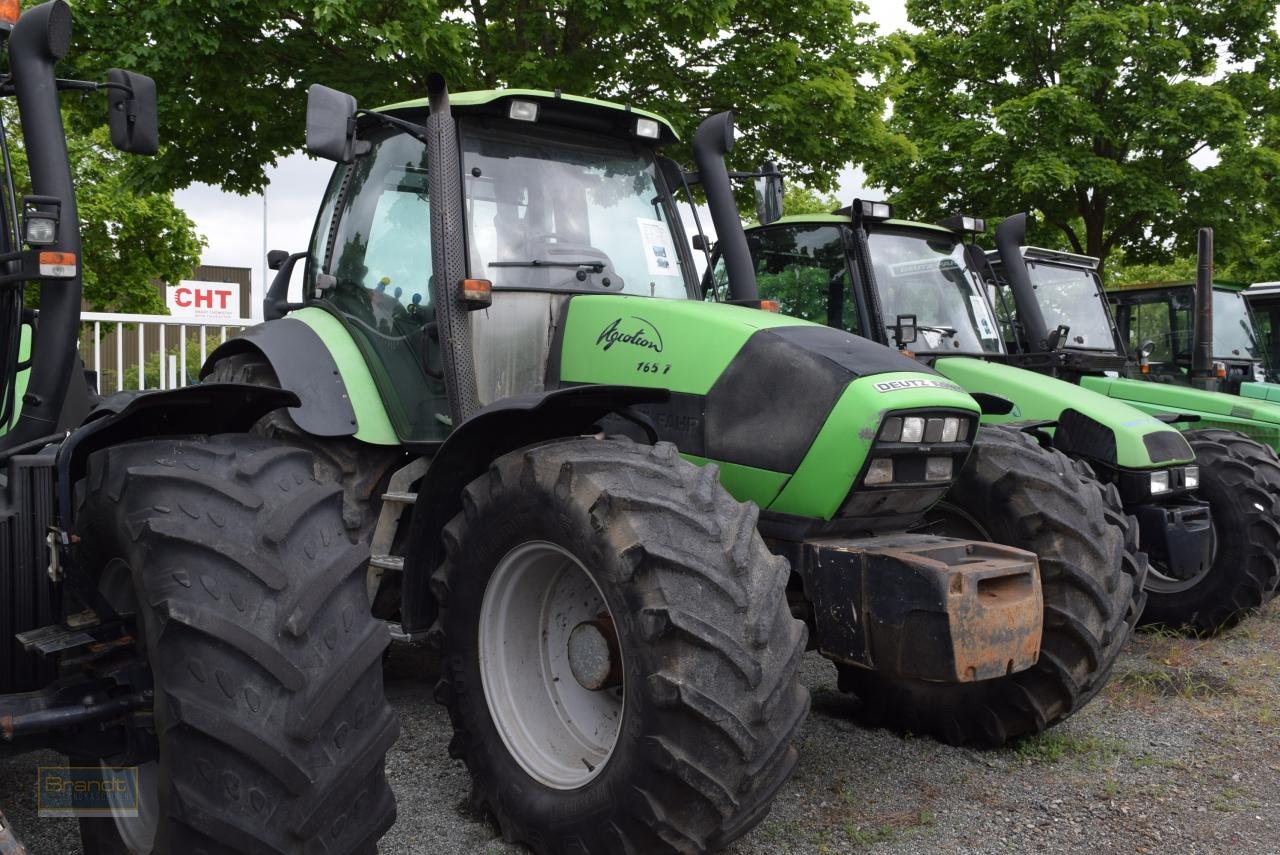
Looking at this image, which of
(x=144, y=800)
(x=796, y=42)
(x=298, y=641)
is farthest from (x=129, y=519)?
(x=796, y=42)

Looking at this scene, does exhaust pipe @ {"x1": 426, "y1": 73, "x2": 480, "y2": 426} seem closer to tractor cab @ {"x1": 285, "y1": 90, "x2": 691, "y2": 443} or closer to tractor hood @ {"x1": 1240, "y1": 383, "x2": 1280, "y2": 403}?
tractor cab @ {"x1": 285, "y1": 90, "x2": 691, "y2": 443}

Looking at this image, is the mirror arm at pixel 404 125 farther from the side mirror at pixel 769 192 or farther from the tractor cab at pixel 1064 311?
the tractor cab at pixel 1064 311

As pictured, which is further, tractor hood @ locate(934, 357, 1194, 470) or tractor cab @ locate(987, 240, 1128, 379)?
tractor cab @ locate(987, 240, 1128, 379)

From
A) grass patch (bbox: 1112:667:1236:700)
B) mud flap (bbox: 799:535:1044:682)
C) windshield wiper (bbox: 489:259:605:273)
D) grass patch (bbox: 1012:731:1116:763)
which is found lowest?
grass patch (bbox: 1112:667:1236:700)

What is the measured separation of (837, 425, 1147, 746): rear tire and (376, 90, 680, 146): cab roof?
1.93 m

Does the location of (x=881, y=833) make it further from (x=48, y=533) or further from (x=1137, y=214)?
(x=1137, y=214)

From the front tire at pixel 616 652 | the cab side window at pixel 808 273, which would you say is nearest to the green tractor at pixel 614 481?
the front tire at pixel 616 652

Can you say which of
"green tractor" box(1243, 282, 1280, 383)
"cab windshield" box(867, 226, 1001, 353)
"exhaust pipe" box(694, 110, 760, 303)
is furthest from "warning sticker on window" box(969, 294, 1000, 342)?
"green tractor" box(1243, 282, 1280, 383)

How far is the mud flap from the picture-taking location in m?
3.22

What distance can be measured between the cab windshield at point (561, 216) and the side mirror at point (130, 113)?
1228 millimetres

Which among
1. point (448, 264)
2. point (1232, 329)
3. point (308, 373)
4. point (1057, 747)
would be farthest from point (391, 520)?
point (1232, 329)

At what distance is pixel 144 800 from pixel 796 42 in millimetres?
9525

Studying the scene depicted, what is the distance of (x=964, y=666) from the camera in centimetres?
323

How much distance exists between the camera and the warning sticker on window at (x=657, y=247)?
4.57m
